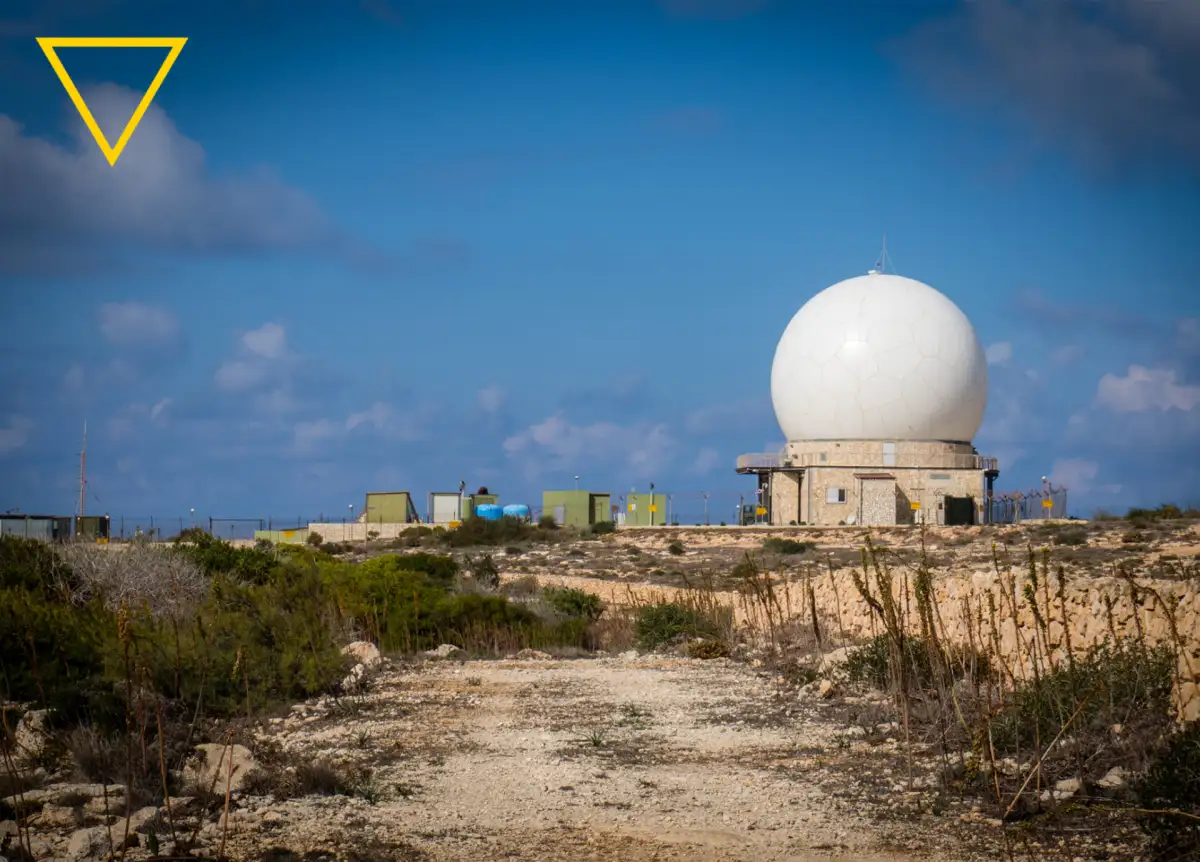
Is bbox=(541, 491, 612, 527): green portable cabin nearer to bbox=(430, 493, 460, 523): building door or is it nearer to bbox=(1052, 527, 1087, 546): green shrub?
bbox=(430, 493, 460, 523): building door

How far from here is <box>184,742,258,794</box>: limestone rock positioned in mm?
6332

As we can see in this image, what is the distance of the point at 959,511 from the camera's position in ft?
142

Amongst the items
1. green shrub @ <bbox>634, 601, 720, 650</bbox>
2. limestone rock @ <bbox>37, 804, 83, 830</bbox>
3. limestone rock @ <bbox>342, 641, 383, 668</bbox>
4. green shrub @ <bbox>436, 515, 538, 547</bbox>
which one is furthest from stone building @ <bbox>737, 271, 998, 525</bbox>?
limestone rock @ <bbox>37, 804, 83, 830</bbox>

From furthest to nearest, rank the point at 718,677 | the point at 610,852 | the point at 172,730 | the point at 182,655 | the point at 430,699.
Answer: the point at 718,677 → the point at 430,699 → the point at 182,655 → the point at 172,730 → the point at 610,852

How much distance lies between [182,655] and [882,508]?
120ft

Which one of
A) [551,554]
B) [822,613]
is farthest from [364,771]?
[551,554]

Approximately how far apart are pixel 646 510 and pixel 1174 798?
43376 millimetres

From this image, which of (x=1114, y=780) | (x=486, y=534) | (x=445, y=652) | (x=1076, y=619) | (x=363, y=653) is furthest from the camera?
(x=486, y=534)

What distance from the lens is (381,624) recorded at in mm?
14312

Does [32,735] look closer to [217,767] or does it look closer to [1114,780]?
[217,767]

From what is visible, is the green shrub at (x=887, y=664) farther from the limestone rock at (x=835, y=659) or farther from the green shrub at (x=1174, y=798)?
the green shrub at (x=1174, y=798)

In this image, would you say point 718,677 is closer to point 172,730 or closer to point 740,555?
point 172,730

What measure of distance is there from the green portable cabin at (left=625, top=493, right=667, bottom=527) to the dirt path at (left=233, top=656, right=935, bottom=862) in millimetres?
37066

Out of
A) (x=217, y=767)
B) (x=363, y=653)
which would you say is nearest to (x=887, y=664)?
(x=363, y=653)
